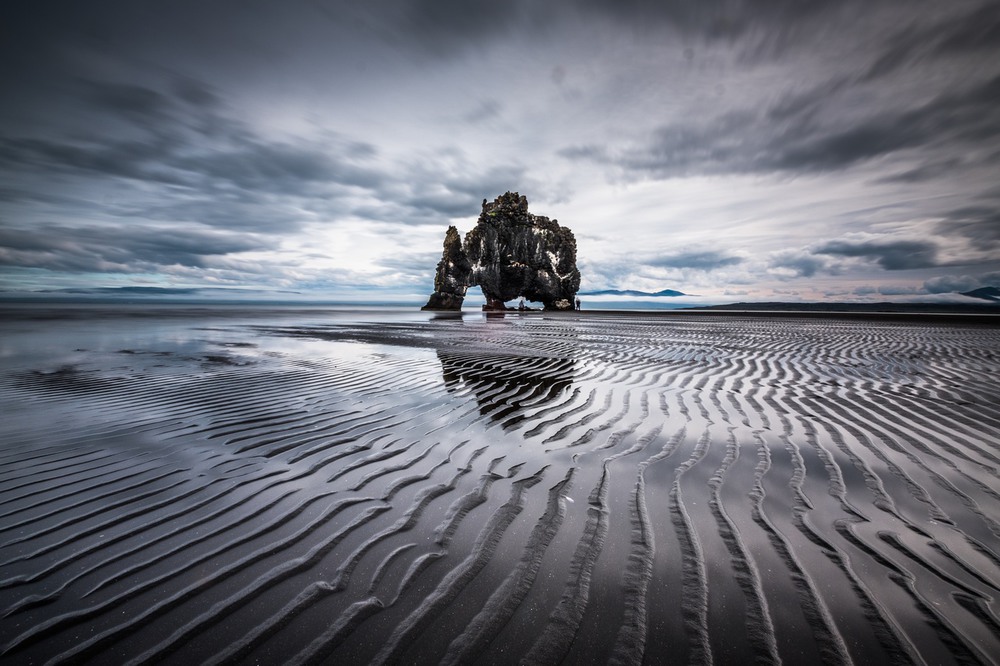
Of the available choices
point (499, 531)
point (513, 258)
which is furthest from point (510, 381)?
point (513, 258)

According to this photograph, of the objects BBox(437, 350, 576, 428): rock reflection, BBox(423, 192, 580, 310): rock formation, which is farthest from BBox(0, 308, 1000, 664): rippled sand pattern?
BBox(423, 192, 580, 310): rock formation

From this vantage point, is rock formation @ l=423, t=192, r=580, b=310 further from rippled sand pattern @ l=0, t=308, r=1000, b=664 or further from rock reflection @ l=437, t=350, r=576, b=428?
rippled sand pattern @ l=0, t=308, r=1000, b=664

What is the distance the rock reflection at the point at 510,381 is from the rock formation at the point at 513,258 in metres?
60.4

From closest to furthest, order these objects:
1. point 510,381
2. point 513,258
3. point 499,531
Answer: point 499,531, point 510,381, point 513,258

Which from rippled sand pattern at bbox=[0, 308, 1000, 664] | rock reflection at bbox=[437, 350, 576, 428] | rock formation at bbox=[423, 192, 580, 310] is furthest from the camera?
rock formation at bbox=[423, 192, 580, 310]

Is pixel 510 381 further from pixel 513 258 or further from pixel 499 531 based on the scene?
pixel 513 258

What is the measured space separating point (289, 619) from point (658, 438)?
461 centimetres

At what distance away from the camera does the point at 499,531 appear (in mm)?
3188

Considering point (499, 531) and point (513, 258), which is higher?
point (513, 258)

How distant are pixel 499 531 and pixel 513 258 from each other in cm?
7175

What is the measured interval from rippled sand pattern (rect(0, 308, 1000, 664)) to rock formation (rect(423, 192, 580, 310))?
67.1 metres

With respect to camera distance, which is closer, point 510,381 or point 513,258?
point 510,381

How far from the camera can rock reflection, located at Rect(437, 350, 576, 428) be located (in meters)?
6.90

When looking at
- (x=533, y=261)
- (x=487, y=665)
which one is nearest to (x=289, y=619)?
(x=487, y=665)
